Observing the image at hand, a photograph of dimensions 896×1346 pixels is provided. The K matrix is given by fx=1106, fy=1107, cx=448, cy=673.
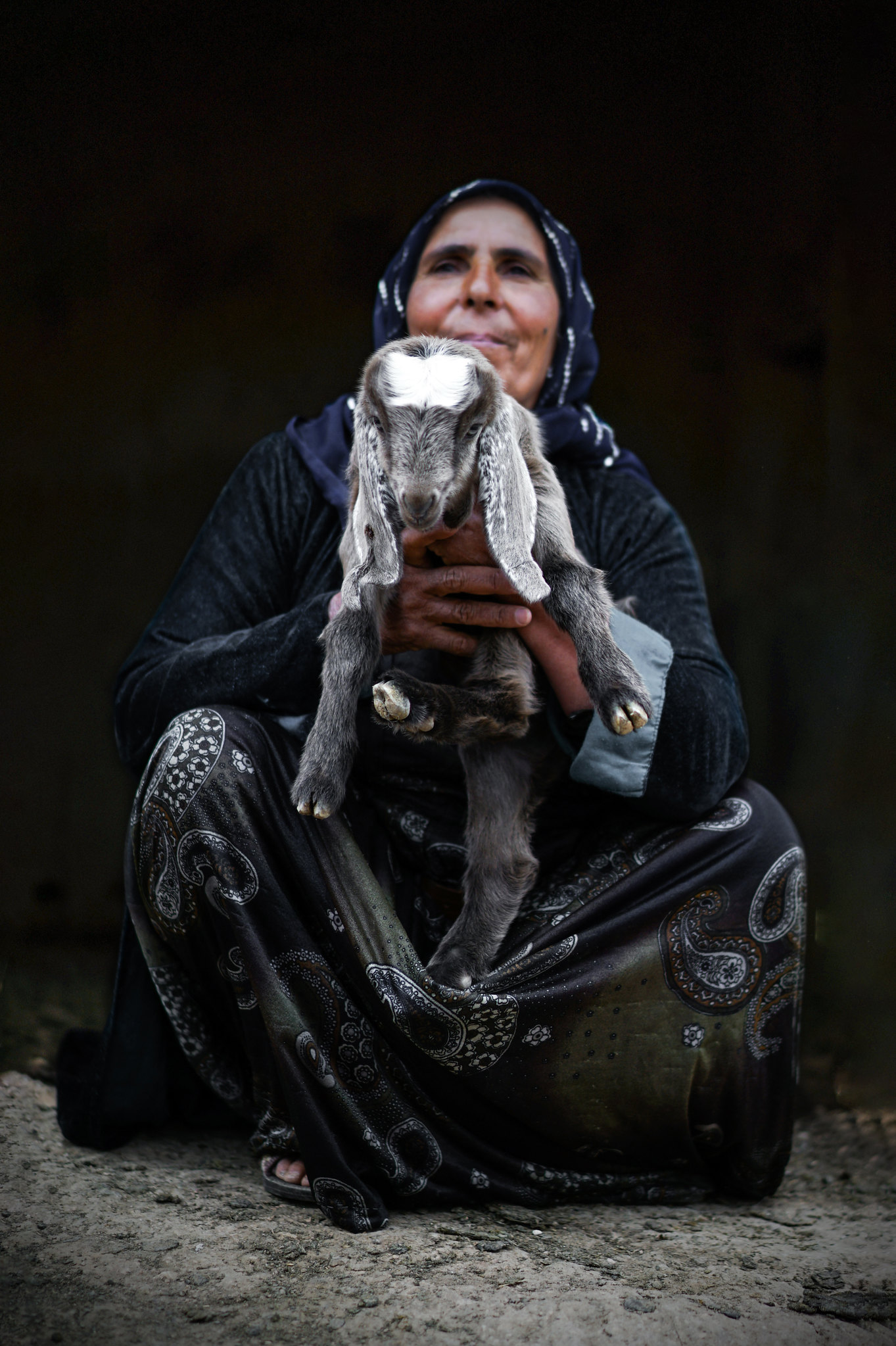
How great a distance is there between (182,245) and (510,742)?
2242 mm

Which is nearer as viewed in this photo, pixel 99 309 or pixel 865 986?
pixel 865 986

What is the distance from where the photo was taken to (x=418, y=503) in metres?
1.61

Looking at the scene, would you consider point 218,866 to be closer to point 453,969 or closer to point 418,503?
point 453,969

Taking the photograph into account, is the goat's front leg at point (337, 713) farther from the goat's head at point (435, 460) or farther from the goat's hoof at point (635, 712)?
the goat's hoof at point (635, 712)

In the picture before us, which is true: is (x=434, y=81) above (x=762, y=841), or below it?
above

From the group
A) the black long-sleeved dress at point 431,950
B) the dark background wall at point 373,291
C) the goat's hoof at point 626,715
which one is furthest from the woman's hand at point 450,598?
the dark background wall at point 373,291

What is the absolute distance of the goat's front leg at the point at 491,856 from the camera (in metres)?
1.88

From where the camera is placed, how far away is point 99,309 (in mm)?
3412

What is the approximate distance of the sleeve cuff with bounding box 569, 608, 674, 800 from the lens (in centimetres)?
187

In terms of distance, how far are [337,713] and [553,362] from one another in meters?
1.11

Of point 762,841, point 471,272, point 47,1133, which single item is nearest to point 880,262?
point 471,272

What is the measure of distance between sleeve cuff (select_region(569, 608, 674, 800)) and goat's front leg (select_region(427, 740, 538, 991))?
4.9 inches

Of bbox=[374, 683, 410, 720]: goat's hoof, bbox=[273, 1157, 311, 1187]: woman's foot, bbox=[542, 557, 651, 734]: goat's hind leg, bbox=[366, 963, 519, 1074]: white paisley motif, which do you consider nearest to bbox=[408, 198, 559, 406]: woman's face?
bbox=[542, 557, 651, 734]: goat's hind leg

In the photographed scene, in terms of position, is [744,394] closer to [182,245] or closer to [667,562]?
[667,562]
